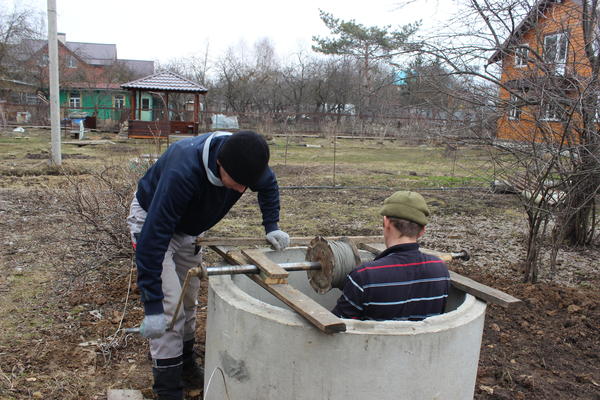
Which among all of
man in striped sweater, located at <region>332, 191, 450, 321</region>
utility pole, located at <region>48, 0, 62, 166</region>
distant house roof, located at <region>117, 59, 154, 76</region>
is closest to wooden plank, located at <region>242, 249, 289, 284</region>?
man in striped sweater, located at <region>332, 191, 450, 321</region>

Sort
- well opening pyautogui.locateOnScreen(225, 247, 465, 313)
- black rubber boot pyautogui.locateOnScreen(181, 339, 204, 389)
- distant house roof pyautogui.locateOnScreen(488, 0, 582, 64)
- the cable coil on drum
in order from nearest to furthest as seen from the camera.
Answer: the cable coil on drum < well opening pyautogui.locateOnScreen(225, 247, 465, 313) < black rubber boot pyautogui.locateOnScreen(181, 339, 204, 389) < distant house roof pyautogui.locateOnScreen(488, 0, 582, 64)

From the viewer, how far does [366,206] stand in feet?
30.1

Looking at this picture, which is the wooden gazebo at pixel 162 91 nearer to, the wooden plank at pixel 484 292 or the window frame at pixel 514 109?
the window frame at pixel 514 109

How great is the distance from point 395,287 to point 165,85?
23.2 metres

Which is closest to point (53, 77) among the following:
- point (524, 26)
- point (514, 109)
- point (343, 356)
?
point (524, 26)

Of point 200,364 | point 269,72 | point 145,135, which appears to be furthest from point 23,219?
point 269,72

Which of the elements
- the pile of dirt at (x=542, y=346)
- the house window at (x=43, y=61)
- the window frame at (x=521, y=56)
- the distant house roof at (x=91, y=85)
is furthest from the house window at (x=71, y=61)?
the pile of dirt at (x=542, y=346)

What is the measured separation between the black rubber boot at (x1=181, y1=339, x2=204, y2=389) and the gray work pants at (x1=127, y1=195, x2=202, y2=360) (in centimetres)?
6

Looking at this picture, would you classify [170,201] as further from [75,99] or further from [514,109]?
[75,99]

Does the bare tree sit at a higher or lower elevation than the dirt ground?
higher

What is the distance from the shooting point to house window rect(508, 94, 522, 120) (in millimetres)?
4796

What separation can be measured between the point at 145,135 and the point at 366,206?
1641cm

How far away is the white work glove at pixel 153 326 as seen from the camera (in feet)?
7.89

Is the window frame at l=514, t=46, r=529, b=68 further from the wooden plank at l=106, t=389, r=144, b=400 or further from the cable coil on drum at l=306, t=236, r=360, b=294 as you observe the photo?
the wooden plank at l=106, t=389, r=144, b=400
